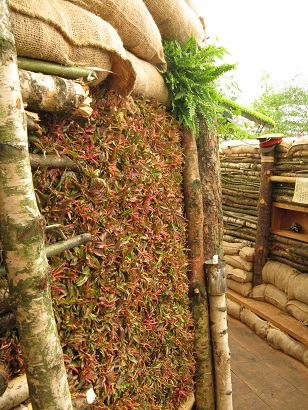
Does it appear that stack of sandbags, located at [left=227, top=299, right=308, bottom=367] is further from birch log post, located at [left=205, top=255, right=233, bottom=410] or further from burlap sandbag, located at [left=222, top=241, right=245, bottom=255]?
birch log post, located at [left=205, top=255, right=233, bottom=410]

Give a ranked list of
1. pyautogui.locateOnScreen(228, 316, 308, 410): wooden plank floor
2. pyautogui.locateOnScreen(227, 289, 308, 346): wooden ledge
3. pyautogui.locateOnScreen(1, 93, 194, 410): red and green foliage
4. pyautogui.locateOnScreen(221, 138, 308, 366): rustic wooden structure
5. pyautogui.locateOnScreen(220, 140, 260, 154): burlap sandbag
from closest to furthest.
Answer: pyautogui.locateOnScreen(1, 93, 194, 410): red and green foliage
pyautogui.locateOnScreen(228, 316, 308, 410): wooden plank floor
pyautogui.locateOnScreen(227, 289, 308, 346): wooden ledge
pyautogui.locateOnScreen(221, 138, 308, 366): rustic wooden structure
pyautogui.locateOnScreen(220, 140, 260, 154): burlap sandbag

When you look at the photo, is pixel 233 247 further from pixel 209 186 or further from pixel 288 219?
pixel 209 186

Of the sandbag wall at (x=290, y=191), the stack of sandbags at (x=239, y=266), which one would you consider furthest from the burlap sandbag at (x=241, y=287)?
the sandbag wall at (x=290, y=191)

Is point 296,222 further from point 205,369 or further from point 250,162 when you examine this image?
point 205,369

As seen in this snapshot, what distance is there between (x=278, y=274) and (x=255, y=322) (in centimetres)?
65

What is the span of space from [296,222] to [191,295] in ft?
9.09

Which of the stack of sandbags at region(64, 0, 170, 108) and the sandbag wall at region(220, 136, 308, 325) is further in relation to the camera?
the sandbag wall at region(220, 136, 308, 325)

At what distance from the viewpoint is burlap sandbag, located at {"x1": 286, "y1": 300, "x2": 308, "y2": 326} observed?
3.93 metres

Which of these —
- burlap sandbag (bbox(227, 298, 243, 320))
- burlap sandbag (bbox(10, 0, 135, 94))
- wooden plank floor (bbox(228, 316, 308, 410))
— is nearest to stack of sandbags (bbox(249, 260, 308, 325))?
burlap sandbag (bbox(227, 298, 243, 320))

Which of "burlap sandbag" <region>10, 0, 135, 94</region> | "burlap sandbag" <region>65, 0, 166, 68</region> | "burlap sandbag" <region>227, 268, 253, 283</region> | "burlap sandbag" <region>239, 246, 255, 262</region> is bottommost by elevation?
"burlap sandbag" <region>227, 268, 253, 283</region>

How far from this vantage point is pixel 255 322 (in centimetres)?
437

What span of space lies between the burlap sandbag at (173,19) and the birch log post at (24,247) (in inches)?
51.8

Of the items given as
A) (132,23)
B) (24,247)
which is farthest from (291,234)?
(24,247)

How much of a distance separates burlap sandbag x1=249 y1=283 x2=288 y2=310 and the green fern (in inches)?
122
